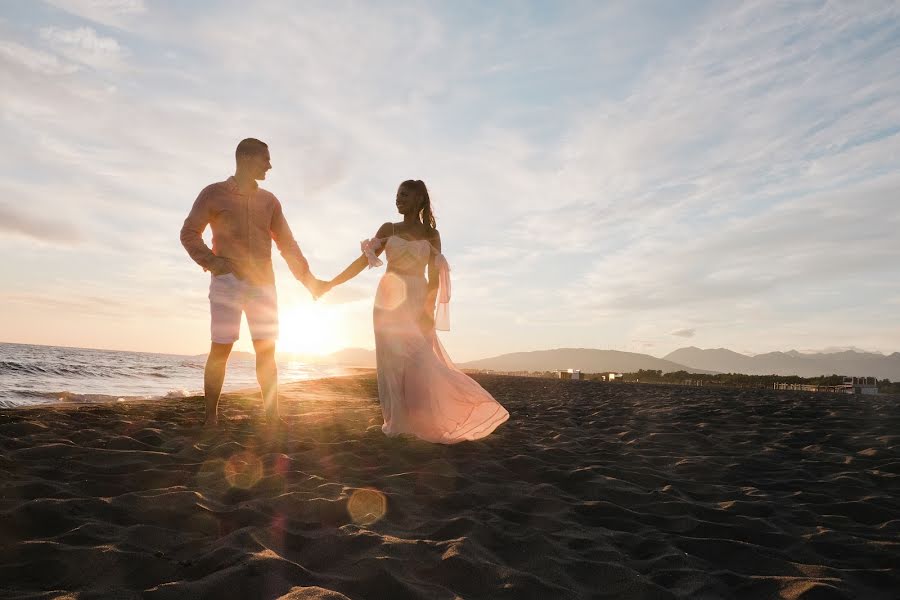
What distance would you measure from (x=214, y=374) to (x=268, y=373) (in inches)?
20.5

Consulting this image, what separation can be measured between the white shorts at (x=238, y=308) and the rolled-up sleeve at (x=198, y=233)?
0.20m

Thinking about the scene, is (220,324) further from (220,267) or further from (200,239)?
(200,239)

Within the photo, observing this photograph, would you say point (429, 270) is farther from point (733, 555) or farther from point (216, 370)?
point (733, 555)

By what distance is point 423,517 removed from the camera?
284 centimetres

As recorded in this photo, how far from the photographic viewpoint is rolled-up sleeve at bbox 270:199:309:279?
577cm

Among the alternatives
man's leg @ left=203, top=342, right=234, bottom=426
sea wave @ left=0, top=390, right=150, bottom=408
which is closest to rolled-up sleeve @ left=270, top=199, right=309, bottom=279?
man's leg @ left=203, top=342, right=234, bottom=426

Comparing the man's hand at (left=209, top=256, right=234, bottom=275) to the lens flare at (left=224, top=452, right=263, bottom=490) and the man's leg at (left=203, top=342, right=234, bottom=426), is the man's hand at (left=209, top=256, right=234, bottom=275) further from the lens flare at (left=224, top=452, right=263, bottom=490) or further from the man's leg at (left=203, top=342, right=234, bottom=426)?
the lens flare at (left=224, top=452, right=263, bottom=490)

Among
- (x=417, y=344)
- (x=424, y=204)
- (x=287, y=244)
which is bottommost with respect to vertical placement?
(x=417, y=344)

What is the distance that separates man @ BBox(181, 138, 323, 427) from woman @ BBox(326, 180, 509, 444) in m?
1.09

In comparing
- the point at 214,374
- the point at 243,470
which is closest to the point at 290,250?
the point at 214,374

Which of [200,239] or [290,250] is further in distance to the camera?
[290,250]

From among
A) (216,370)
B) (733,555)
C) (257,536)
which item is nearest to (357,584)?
(257,536)

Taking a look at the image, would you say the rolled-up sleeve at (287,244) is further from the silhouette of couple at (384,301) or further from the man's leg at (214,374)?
the man's leg at (214,374)

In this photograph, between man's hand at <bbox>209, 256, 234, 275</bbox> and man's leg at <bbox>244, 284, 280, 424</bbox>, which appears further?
man's leg at <bbox>244, 284, 280, 424</bbox>
